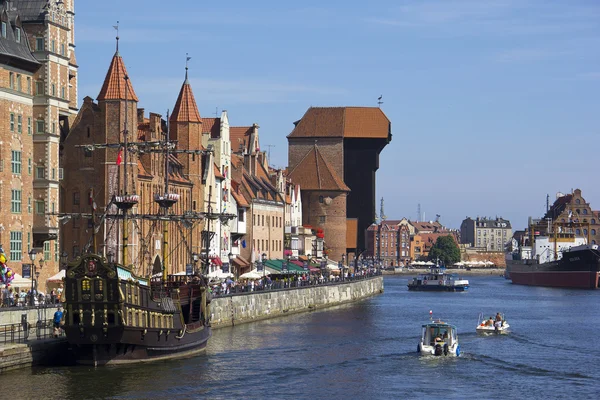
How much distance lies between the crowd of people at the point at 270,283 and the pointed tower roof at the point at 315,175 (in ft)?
86.6

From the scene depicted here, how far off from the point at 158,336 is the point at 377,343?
19685mm

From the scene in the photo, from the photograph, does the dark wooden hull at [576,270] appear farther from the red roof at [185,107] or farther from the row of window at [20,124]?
the row of window at [20,124]

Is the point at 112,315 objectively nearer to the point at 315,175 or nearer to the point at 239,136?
the point at 239,136

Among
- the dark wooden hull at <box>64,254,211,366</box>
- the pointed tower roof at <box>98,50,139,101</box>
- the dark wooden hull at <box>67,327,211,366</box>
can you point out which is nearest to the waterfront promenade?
the dark wooden hull at <box>67,327,211,366</box>

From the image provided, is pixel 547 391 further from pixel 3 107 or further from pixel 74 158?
pixel 74 158

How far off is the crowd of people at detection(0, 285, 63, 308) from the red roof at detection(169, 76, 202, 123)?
37072 mm

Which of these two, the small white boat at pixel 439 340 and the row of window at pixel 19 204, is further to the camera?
the row of window at pixel 19 204

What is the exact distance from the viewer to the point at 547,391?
53.0 meters

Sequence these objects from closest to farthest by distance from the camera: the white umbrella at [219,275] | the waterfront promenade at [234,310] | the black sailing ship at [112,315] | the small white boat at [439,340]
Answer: the waterfront promenade at [234,310], the black sailing ship at [112,315], the small white boat at [439,340], the white umbrella at [219,275]

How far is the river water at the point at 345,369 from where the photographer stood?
50.5 m

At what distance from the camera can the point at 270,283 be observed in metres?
Result: 101

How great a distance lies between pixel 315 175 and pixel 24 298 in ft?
381

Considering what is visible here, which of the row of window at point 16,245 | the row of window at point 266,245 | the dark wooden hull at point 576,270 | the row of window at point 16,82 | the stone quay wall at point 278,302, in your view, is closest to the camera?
the row of window at point 16,245

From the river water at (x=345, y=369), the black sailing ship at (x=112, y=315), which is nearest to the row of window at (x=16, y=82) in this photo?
the black sailing ship at (x=112, y=315)
